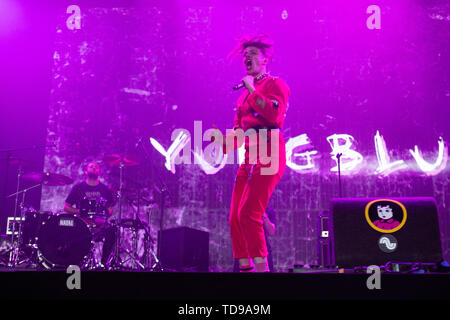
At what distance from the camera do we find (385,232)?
2.51 meters

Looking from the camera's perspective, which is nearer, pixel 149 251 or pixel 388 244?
pixel 388 244

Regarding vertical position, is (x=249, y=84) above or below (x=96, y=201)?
above

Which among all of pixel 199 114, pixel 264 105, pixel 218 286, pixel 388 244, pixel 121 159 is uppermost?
pixel 199 114

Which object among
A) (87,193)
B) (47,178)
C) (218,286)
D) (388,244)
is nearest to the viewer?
(218,286)

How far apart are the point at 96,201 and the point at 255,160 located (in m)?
4.74

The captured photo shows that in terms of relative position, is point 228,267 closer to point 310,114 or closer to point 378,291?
point 310,114

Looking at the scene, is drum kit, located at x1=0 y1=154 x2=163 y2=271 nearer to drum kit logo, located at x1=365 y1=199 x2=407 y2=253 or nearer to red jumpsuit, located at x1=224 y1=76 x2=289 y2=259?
red jumpsuit, located at x1=224 y1=76 x2=289 y2=259

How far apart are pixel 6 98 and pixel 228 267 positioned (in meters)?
5.40

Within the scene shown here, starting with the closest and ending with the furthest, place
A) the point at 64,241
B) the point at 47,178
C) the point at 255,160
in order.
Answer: the point at 255,160, the point at 64,241, the point at 47,178

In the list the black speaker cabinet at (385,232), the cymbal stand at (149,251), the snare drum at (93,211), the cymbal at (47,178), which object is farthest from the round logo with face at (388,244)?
the cymbal at (47,178)

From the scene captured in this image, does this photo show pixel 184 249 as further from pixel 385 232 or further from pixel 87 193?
pixel 385 232

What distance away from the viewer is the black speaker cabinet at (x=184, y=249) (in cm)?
713

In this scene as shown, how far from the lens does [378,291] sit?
156 cm

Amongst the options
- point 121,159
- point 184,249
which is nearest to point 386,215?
point 184,249
